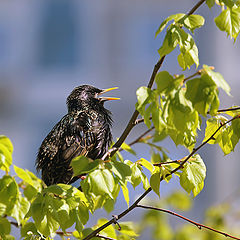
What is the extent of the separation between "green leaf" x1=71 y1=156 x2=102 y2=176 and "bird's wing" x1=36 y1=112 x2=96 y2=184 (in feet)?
2.76

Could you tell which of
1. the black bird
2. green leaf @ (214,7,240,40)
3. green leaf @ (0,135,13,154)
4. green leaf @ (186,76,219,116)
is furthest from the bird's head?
green leaf @ (186,76,219,116)

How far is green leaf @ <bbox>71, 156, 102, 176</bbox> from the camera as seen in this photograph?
1231 millimetres

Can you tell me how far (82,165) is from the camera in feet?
4.09

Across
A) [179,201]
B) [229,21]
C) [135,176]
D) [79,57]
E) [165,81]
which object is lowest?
[179,201]

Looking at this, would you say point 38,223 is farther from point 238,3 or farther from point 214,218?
point 214,218

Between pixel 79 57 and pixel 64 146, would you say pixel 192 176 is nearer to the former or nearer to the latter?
pixel 64 146

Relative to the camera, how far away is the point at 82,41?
774cm

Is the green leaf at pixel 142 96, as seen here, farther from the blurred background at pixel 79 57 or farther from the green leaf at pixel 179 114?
the blurred background at pixel 79 57

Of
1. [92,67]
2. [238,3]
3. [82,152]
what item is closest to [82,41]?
[92,67]

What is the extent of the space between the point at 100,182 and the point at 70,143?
93 centimetres

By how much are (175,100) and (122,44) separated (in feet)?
21.9

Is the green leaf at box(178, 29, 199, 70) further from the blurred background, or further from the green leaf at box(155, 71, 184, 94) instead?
the blurred background

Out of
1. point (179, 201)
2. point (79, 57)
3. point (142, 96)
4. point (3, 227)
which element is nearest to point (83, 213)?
point (3, 227)

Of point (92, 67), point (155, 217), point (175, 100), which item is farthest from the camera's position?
point (92, 67)
